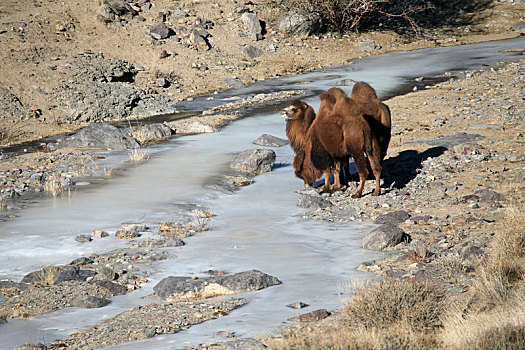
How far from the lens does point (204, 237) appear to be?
32.6 feet

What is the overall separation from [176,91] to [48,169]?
10875 mm

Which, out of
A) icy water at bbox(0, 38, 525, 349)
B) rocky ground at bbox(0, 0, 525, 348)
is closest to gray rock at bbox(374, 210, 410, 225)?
rocky ground at bbox(0, 0, 525, 348)

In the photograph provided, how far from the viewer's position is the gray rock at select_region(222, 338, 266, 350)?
5199mm

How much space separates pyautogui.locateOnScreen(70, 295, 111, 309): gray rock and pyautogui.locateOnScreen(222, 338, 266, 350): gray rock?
2486 millimetres

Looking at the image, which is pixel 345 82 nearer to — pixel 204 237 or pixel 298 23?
pixel 298 23

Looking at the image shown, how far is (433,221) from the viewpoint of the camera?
9.41m

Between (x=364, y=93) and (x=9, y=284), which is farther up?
(x=364, y=93)

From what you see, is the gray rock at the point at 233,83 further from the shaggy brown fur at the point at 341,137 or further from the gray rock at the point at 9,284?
the gray rock at the point at 9,284

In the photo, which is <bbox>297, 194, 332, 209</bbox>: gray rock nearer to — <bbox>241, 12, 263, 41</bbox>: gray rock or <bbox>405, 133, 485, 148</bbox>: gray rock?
<bbox>405, 133, 485, 148</bbox>: gray rock

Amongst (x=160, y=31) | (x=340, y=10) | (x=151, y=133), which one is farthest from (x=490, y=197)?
(x=340, y=10)

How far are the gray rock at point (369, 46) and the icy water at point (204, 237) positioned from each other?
48.9ft

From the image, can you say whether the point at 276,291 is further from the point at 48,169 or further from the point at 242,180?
the point at 48,169

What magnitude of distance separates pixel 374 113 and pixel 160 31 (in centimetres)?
1959

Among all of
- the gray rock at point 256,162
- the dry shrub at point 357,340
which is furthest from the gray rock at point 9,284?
the gray rock at point 256,162
